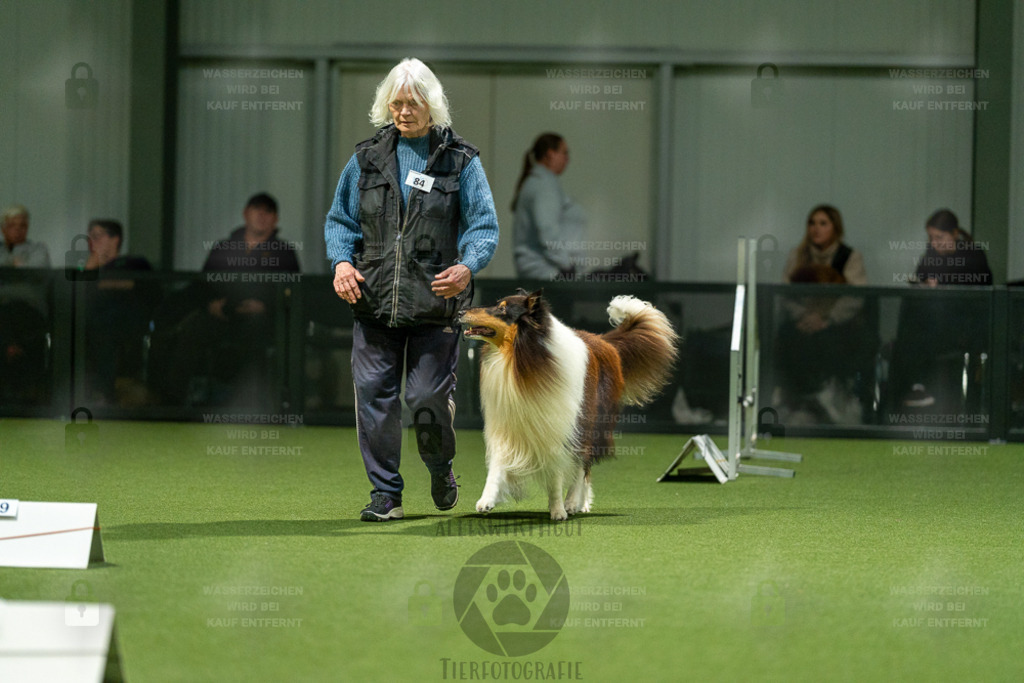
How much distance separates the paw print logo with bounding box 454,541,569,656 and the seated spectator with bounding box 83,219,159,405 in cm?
578

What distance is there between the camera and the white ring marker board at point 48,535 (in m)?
3.77

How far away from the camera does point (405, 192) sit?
15.6 ft

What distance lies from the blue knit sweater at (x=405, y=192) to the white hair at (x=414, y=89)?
5.0 inches

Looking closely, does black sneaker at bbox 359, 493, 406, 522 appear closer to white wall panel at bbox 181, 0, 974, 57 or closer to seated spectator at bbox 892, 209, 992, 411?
seated spectator at bbox 892, 209, 992, 411

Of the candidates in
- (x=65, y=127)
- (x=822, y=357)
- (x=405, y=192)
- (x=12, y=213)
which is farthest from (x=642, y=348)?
(x=65, y=127)

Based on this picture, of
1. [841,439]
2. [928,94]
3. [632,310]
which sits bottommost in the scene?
[841,439]

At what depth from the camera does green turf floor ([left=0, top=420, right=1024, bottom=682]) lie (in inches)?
113

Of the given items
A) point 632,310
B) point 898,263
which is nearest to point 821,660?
point 632,310

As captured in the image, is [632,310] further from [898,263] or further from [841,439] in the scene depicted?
[898,263]

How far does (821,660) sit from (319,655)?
4.15 feet

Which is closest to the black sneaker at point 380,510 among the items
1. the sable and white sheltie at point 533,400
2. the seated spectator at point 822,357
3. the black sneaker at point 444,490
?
the black sneaker at point 444,490

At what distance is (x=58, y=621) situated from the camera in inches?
92.8

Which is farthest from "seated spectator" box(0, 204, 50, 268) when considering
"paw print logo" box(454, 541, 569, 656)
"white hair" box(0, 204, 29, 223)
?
"paw print logo" box(454, 541, 569, 656)

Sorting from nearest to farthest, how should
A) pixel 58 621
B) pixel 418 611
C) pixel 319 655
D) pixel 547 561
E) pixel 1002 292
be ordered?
1. pixel 58 621
2. pixel 319 655
3. pixel 418 611
4. pixel 547 561
5. pixel 1002 292
